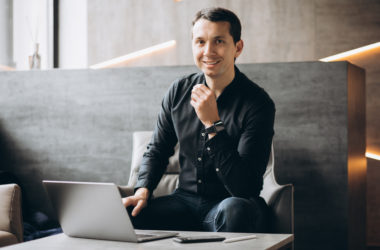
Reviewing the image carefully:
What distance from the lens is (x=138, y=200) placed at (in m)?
1.83

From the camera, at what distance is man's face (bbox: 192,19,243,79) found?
2012 millimetres

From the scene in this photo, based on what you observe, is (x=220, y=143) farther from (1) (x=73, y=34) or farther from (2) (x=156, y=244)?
(1) (x=73, y=34)

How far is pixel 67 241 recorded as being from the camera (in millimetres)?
1488

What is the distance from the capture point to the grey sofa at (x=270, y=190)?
6.74 feet

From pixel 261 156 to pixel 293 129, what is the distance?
1.06 meters

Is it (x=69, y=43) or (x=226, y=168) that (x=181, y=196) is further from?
(x=69, y=43)

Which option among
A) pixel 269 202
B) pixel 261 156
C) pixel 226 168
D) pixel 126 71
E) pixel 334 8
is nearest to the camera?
pixel 226 168

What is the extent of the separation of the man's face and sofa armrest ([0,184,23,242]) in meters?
0.97

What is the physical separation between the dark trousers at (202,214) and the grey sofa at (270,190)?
0.20 feet

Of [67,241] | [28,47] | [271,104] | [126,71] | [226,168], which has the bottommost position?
[67,241]

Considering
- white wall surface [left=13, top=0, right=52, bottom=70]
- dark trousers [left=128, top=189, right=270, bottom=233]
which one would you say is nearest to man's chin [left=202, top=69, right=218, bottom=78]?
dark trousers [left=128, top=189, right=270, bottom=233]

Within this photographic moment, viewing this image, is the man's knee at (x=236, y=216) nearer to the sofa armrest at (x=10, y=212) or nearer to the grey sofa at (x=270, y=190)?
the grey sofa at (x=270, y=190)

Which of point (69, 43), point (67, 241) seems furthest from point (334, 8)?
point (67, 241)

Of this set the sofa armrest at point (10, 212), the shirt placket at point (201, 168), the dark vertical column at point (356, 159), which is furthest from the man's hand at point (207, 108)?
the dark vertical column at point (356, 159)
